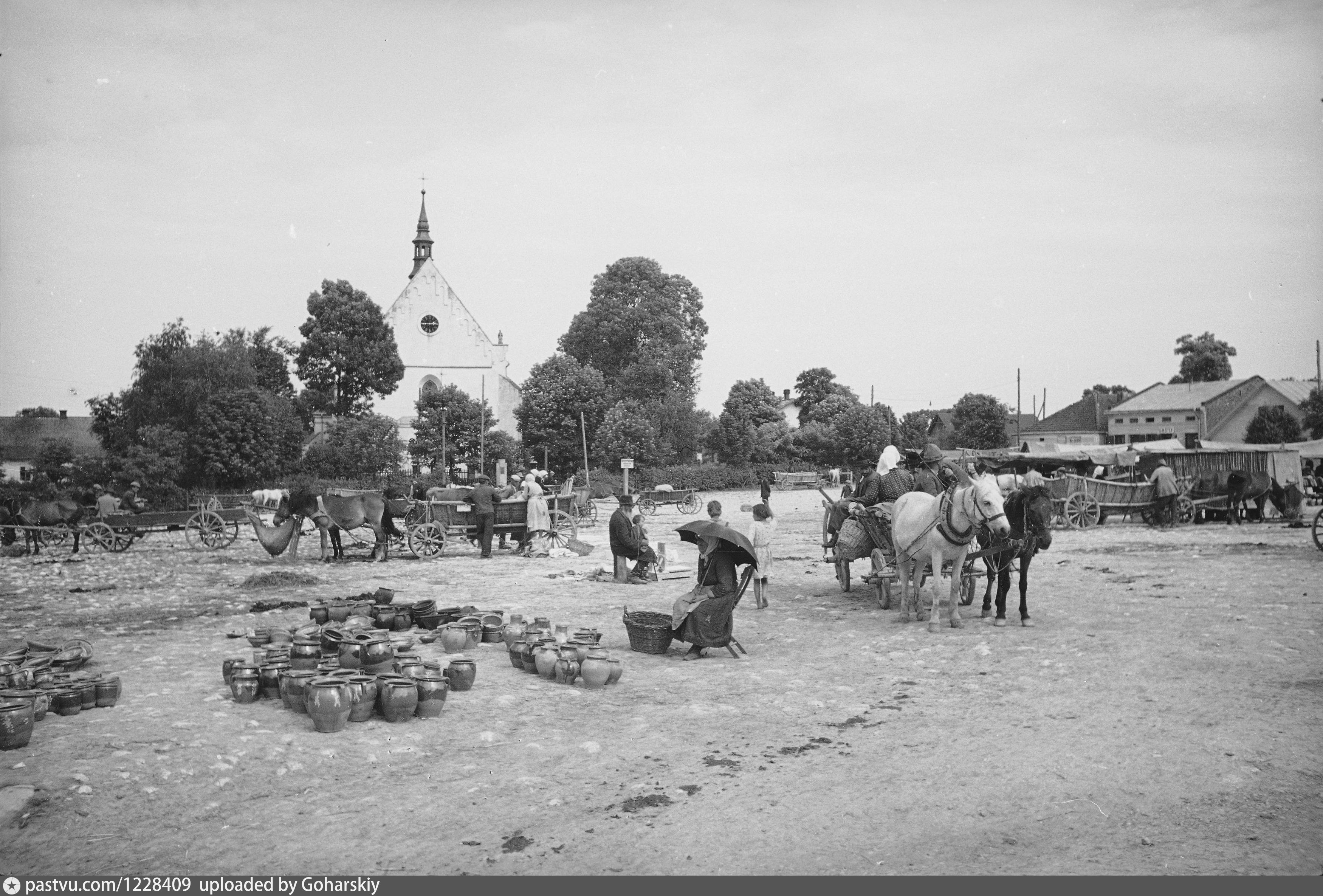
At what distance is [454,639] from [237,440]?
109 ft

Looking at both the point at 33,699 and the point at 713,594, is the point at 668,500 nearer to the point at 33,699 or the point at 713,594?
the point at 713,594

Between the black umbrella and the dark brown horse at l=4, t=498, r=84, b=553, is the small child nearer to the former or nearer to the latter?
the black umbrella

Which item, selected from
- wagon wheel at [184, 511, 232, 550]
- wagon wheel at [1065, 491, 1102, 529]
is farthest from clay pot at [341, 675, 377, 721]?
wagon wheel at [1065, 491, 1102, 529]

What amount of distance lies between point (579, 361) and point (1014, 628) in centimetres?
5227

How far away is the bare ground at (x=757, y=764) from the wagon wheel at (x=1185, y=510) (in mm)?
14445

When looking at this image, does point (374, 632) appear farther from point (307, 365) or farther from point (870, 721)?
point (307, 365)

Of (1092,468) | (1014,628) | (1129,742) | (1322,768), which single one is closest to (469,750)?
(1129,742)

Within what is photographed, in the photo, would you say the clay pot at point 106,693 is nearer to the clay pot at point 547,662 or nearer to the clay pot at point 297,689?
the clay pot at point 297,689

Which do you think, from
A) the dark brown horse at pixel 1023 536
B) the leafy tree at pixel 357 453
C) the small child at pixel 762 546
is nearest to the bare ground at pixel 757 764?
the dark brown horse at pixel 1023 536

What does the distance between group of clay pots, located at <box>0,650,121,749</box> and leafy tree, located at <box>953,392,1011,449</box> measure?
69181 millimetres

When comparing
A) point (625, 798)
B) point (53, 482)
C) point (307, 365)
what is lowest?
point (625, 798)

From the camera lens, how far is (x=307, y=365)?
2103 inches

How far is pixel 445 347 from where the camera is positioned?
60.3 m

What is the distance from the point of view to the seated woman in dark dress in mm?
9164
